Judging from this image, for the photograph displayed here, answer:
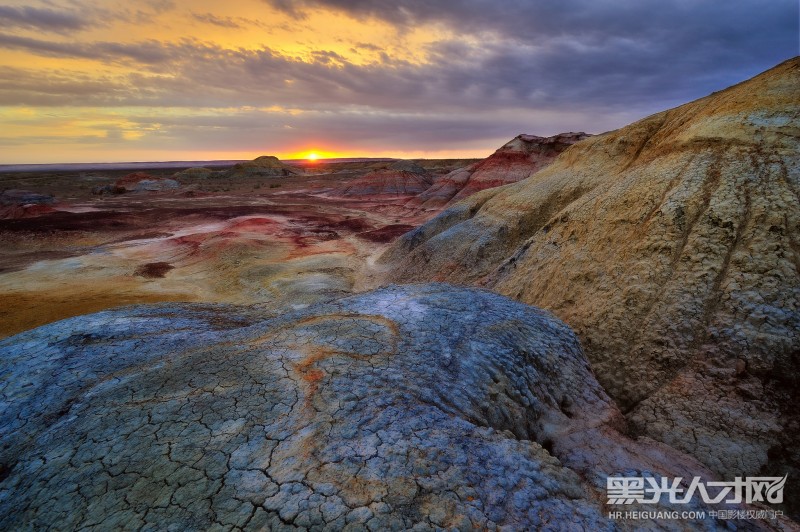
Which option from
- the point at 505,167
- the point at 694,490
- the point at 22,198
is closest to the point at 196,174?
the point at 22,198

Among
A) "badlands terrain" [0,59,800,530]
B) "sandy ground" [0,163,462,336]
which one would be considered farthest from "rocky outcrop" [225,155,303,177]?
"badlands terrain" [0,59,800,530]

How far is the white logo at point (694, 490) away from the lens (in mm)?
3613

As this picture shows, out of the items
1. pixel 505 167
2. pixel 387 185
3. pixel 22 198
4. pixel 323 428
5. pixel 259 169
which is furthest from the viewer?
pixel 259 169

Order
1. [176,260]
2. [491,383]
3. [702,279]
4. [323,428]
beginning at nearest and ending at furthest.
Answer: [323,428]
[491,383]
[702,279]
[176,260]

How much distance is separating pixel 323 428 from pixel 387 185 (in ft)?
174

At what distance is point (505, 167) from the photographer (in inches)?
1437

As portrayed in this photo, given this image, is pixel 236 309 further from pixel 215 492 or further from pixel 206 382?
pixel 215 492

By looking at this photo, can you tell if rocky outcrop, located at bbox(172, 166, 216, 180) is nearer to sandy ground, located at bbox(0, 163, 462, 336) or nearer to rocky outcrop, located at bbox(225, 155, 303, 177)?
rocky outcrop, located at bbox(225, 155, 303, 177)

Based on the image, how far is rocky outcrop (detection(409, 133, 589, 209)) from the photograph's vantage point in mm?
33688

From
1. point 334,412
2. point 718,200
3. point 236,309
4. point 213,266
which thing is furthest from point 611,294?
point 213,266

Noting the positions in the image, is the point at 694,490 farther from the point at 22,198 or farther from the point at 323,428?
the point at 22,198

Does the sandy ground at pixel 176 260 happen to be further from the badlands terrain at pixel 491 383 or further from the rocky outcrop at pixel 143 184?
the rocky outcrop at pixel 143 184

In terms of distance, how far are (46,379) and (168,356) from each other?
1455 mm

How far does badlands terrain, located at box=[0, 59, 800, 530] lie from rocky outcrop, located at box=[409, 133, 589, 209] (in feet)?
76.7
